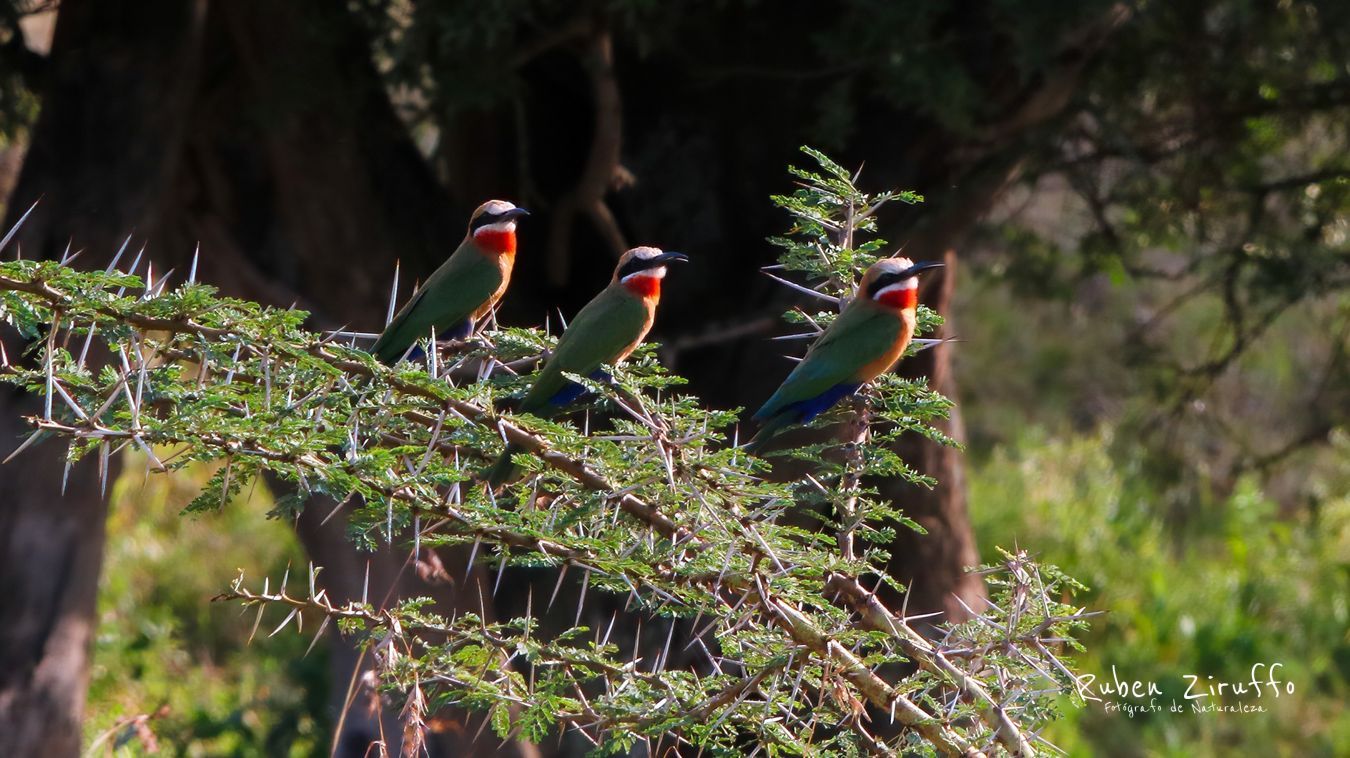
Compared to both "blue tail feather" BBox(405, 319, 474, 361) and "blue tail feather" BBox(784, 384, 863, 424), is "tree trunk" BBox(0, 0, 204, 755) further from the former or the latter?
"blue tail feather" BBox(784, 384, 863, 424)

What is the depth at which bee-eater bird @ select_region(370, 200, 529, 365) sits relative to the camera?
355cm

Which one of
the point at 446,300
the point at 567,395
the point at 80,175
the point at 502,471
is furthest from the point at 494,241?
the point at 80,175

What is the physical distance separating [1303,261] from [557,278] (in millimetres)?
2678

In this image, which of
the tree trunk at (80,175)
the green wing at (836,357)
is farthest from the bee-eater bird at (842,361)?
the tree trunk at (80,175)

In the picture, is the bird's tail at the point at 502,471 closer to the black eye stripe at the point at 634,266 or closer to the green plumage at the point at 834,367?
the green plumage at the point at 834,367

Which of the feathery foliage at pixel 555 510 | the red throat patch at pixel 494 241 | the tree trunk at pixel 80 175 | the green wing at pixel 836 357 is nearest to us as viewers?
the feathery foliage at pixel 555 510

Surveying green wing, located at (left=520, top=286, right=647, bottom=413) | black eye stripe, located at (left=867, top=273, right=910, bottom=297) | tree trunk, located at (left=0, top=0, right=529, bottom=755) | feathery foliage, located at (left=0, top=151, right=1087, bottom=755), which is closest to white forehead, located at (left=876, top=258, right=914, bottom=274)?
black eye stripe, located at (left=867, top=273, right=910, bottom=297)

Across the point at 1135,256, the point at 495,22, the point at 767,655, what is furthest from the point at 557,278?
the point at 767,655

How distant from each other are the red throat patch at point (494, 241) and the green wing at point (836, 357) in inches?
37.9

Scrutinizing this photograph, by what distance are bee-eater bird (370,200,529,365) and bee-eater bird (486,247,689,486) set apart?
0.32 metres

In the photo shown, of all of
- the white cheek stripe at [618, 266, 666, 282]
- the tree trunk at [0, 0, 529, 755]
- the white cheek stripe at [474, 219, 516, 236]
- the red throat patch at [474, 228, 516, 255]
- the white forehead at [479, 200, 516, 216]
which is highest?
the white cheek stripe at [618, 266, 666, 282]

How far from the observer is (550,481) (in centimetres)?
251

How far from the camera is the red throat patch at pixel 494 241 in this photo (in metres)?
3.78

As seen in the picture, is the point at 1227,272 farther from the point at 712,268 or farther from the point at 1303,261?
the point at 712,268
